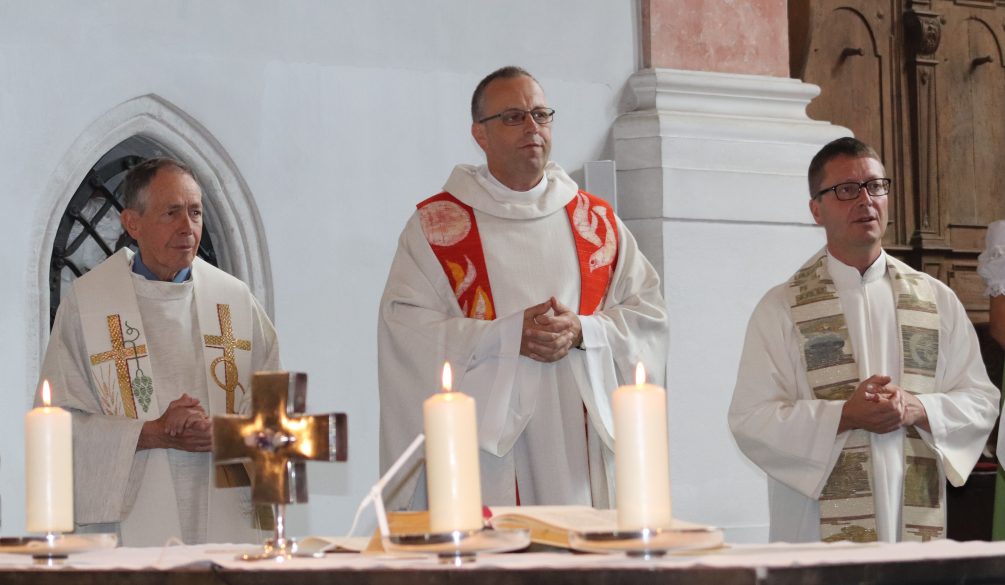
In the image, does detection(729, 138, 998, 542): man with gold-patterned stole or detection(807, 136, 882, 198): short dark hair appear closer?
detection(729, 138, 998, 542): man with gold-patterned stole

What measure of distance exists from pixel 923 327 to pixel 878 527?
622 mm

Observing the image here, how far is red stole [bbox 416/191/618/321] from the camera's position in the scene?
516cm

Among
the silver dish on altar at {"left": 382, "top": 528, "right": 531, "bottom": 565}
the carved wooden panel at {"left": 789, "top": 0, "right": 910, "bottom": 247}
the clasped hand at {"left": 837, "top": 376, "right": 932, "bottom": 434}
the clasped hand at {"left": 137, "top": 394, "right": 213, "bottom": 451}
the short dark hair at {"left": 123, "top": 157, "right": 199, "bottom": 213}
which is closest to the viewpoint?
the silver dish on altar at {"left": 382, "top": 528, "right": 531, "bottom": 565}

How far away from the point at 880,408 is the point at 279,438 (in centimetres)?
228

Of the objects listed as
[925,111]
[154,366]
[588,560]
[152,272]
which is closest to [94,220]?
[152,272]

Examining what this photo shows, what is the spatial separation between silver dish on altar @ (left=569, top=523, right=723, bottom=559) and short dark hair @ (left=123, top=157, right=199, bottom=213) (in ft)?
9.63

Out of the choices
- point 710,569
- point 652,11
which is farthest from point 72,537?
point 652,11

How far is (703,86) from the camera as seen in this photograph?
755 centimetres

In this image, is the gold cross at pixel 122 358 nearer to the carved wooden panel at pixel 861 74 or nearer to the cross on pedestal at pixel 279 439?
the cross on pedestal at pixel 279 439

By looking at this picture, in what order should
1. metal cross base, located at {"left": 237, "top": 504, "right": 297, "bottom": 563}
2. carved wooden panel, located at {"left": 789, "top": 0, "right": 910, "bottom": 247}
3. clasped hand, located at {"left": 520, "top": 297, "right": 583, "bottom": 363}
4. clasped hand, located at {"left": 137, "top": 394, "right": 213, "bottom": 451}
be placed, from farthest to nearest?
1. carved wooden panel, located at {"left": 789, "top": 0, "right": 910, "bottom": 247}
2. clasped hand, located at {"left": 520, "top": 297, "right": 583, "bottom": 363}
3. clasped hand, located at {"left": 137, "top": 394, "right": 213, "bottom": 451}
4. metal cross base, located at {"left": 237, "top": 504, "right": 297, "bottom": 563}

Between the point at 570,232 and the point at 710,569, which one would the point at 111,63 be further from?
the point at 710,569

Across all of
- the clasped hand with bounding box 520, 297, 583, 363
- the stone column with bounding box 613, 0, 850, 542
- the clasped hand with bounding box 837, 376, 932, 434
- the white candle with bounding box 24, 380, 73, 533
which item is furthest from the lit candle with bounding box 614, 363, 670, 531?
the stone column with bounding box 613, 0, 850, 542

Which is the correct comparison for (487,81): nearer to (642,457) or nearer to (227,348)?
(227,348)

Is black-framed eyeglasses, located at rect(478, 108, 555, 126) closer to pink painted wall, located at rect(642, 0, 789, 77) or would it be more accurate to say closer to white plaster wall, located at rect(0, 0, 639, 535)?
white plaster wall, located at rect(0, 0, 639, 535)
